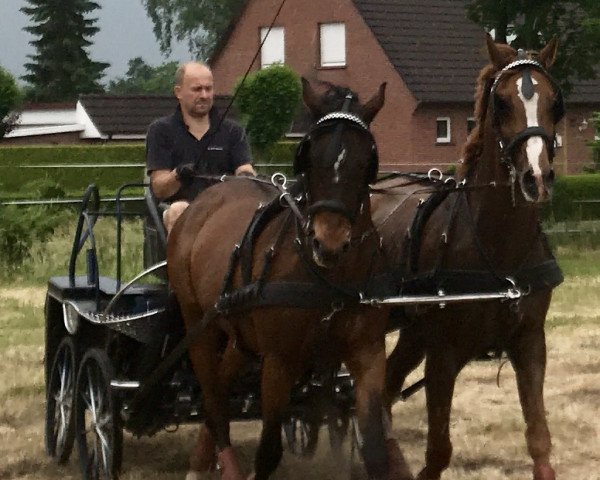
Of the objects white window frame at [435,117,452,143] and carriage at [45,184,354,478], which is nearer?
carriage at [45,184,354,478]

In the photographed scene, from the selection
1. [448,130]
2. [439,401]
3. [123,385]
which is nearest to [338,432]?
[123,385]

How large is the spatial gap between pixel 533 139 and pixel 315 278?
0.98m

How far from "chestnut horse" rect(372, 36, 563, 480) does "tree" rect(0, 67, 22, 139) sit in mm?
41182

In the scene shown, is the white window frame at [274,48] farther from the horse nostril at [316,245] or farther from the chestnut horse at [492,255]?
the horse nostril at [316,245]

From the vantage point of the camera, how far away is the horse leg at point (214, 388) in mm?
6688

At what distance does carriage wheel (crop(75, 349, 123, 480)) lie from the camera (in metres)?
6.98

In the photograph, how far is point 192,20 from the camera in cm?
7162

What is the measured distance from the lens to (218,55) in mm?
45094

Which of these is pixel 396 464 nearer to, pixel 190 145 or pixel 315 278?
pixel 315 278

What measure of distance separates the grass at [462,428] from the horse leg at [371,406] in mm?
1568

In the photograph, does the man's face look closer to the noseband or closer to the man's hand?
the man's hand

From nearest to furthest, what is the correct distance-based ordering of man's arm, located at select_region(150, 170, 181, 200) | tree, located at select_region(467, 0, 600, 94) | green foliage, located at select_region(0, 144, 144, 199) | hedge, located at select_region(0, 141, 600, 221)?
1. man's arm, located at select_region(150, 170, 181, 200)
2. tree, located at select_region(467, 0, 600, 94)
3. hedge, located at select_region(0, 141, 600, 221)
4. green foliage, located at select_region(0, 144, 144, 199)

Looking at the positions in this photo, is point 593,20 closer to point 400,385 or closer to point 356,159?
point 400,385

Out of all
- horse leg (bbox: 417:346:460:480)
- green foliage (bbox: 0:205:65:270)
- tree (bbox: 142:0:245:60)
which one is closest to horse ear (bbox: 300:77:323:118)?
horse leg (bbox: 417:346:460:480)
